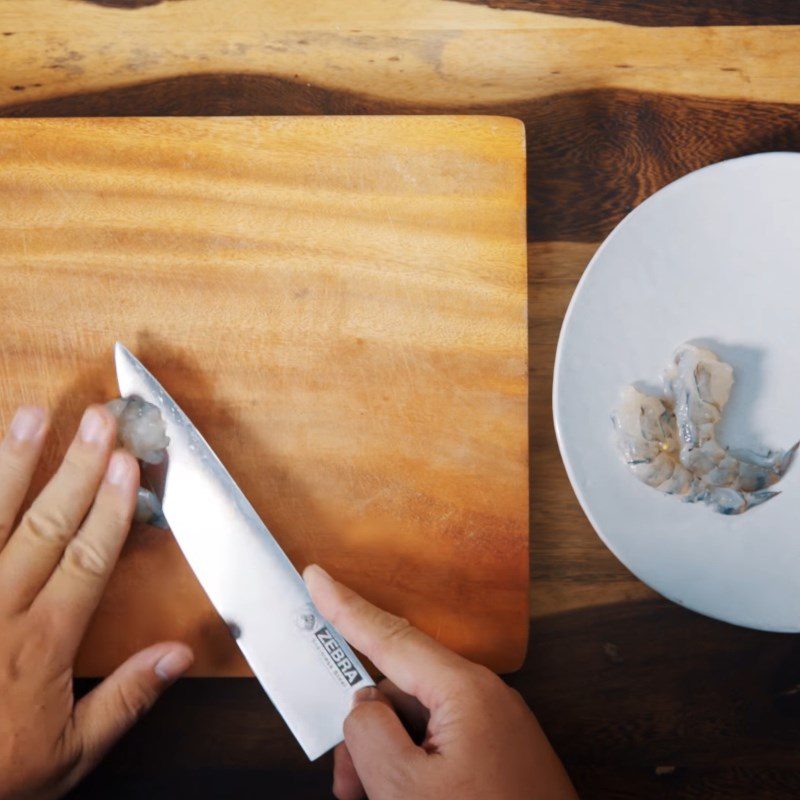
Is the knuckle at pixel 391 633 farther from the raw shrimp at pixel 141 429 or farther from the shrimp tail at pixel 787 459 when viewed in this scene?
the shrimp tail at pixel 787 459

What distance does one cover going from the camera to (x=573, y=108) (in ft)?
3.06

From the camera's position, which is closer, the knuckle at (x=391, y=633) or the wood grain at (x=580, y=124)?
the knuckle at (x=391, y=633)

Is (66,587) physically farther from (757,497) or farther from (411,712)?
(757,497)

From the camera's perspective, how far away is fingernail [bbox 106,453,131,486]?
32.8 inches

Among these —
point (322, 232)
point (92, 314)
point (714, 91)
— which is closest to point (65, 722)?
point (92, 314)

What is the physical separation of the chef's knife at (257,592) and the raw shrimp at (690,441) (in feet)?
1.26

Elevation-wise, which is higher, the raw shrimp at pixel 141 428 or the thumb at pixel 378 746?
the raw shrimp at pixel 141 428

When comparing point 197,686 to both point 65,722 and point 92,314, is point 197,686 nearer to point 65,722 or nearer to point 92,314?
point 65,722

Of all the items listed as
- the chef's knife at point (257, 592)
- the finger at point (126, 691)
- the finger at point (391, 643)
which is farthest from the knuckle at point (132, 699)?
the finger at point (391, 643)

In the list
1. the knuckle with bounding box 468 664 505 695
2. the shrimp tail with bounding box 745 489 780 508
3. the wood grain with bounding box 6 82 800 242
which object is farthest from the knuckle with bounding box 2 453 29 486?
the shrimp tail with bounding box 745 489 780 508

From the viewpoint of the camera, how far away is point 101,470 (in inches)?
33.1

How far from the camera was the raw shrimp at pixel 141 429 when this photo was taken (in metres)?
0.84

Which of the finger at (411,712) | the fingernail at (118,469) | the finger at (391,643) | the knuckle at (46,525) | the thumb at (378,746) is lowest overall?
the finger at (411,712)

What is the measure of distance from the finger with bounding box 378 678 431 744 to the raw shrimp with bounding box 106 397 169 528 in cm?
34
